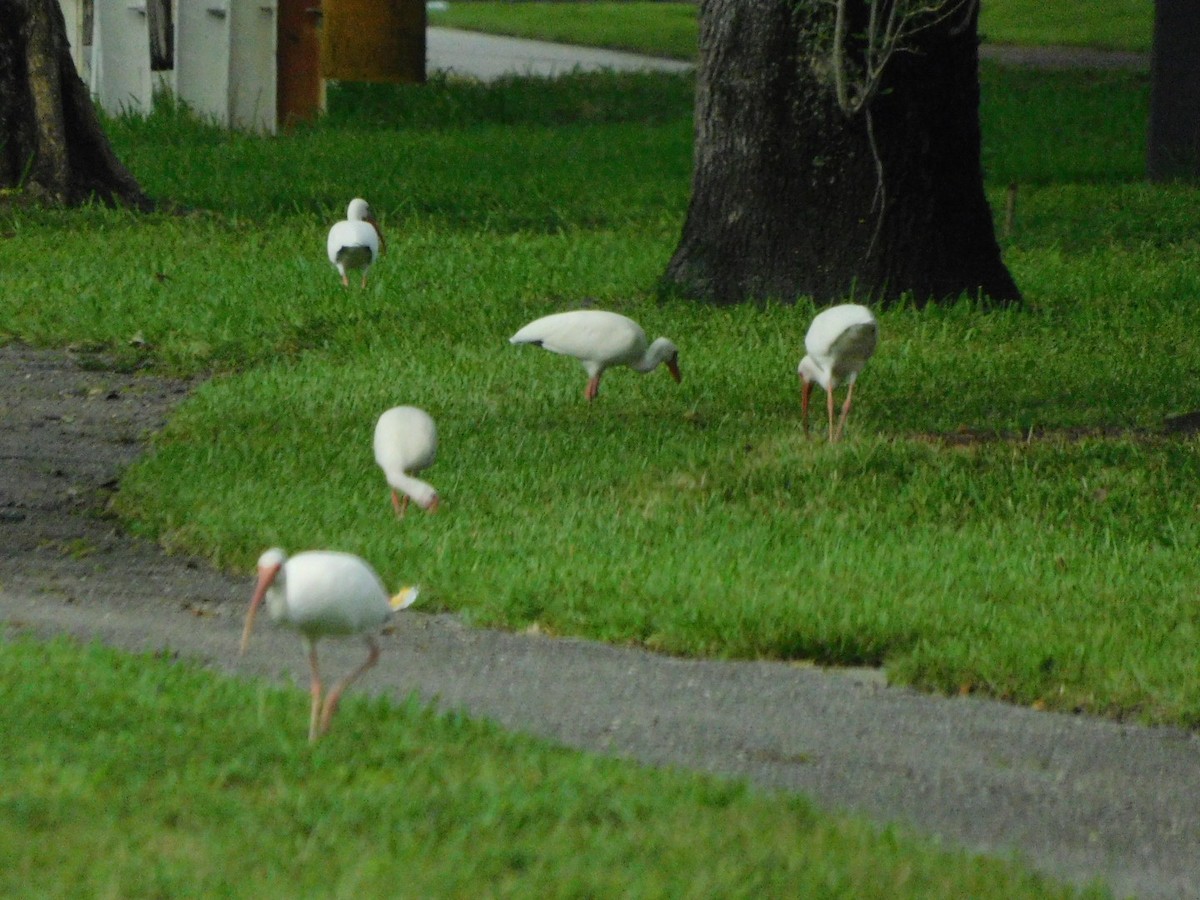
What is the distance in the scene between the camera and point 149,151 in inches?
725

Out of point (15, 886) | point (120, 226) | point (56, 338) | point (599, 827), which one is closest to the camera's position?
point (15, 886)

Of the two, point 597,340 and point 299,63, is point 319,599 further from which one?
point 299,63

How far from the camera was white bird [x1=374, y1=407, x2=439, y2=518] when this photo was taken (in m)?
7.04

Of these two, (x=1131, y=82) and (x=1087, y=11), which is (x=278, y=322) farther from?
(x=1087, y=11)

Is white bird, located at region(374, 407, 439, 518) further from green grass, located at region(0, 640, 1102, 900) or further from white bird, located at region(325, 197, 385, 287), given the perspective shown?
white bird, located at region(325, 197, 385, 287)

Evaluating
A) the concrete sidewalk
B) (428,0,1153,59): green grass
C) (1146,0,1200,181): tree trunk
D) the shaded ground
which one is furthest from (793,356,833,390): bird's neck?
(428,0,1153,59): green grass

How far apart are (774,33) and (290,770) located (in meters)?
7.52

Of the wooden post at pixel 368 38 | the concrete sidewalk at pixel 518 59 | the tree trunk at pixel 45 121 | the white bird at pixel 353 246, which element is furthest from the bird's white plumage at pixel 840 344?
the concrete sidewalk at pixel 518 59

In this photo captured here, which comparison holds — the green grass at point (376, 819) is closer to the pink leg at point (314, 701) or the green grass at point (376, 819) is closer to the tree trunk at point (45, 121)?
the pink leg at point (314, 701)

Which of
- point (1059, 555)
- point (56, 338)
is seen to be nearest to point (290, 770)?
→ point (1059, 555)

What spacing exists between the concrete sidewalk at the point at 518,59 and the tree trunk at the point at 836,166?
15.8 m

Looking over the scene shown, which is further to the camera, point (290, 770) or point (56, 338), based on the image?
point (56, 338)

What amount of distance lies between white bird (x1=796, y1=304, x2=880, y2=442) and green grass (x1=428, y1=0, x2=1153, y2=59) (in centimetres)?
2583

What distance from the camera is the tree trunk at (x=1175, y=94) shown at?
1742cm
